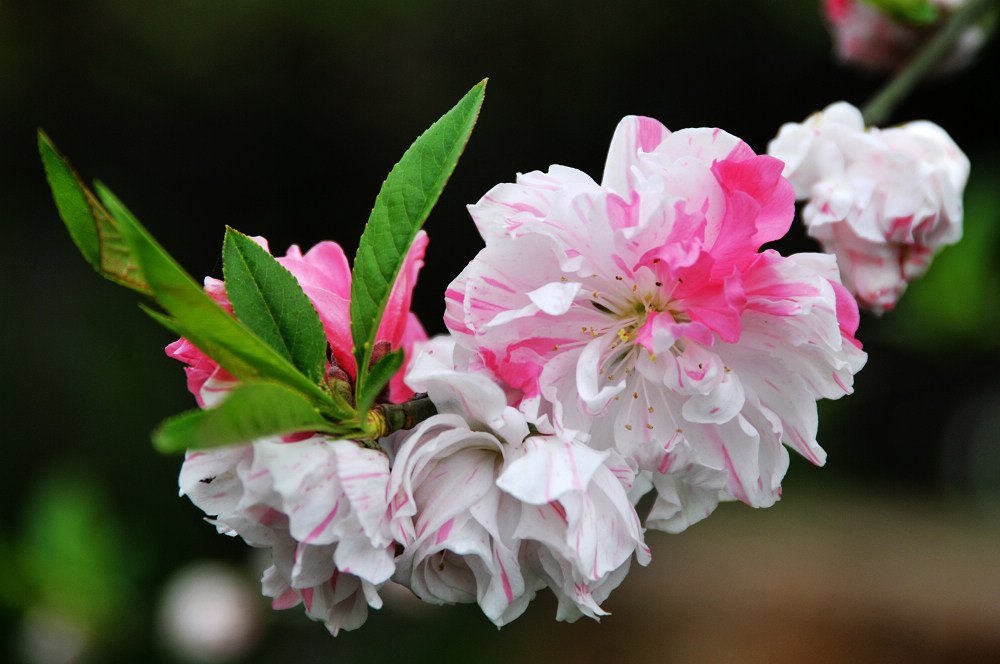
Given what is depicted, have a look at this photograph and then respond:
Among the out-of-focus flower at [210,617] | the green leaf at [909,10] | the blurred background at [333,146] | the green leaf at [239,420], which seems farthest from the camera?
the blurred background at [333,146]

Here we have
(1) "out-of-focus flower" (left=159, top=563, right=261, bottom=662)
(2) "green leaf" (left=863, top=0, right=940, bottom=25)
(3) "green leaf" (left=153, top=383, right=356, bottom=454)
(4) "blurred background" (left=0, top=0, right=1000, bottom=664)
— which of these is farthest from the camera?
(4) "blurred background" (left=0, top=0, right=1000, bottom=664)

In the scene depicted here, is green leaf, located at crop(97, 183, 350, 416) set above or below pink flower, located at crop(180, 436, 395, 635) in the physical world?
above

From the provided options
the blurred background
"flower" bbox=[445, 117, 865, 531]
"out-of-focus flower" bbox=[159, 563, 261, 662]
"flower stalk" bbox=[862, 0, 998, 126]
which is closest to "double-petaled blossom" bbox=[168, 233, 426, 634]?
"flower" bbox=[445, 117, 865, 531]

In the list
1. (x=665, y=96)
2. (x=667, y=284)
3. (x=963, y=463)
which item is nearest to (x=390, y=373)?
(x=667, y=284)

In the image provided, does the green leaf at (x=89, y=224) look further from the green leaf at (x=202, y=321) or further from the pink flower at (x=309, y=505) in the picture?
the pink flower at (x=309, y=505)

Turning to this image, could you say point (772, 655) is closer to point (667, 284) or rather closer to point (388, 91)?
point (388, 91)

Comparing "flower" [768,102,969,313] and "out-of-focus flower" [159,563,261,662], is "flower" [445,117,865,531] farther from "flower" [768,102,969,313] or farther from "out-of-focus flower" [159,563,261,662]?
"out-of-focus flower" [159,563,261,662]

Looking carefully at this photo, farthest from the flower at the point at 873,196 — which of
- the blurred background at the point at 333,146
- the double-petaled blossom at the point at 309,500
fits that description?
the blurred background at the point at 333,146

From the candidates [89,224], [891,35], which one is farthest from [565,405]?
[891,35]
